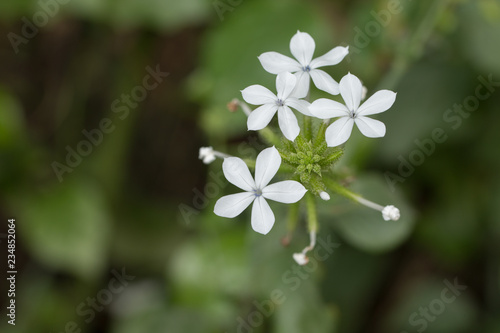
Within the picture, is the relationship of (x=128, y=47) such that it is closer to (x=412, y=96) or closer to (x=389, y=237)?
(x=412, y=96)

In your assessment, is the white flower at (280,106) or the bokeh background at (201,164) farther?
Result: the bokeh background at (201,164)

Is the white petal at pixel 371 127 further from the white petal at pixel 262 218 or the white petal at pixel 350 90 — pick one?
the white petal at pixel 262 218

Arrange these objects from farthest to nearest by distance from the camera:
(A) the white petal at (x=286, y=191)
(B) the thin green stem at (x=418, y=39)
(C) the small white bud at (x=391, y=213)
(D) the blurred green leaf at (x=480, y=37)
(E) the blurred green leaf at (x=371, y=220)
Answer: (D) the blurred green leaf at (x=480, y=37)
(B) the thin green stem at (x=418, y=39)
(E) the blurred green leaf at (x=371, y=220)
(C) the small white bud at (x=391, y=213)
(A) the white petal at (x=286, y=191)

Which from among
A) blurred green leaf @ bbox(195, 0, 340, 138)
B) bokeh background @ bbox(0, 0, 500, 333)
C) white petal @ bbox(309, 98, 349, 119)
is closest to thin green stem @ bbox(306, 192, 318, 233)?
white petal @ bbox(309, 98, 349, 119)

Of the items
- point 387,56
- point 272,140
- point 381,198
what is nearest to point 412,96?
point 387,56

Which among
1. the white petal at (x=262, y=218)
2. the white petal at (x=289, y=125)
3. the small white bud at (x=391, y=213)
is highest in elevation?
the white petal at (x=289, y=125)

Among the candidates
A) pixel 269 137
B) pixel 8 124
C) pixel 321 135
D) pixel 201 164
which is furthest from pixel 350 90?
pixel 8 124

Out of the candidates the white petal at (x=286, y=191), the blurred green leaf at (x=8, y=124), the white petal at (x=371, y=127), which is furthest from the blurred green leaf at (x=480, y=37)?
the blurred green leaf at (x=8, y=124)
